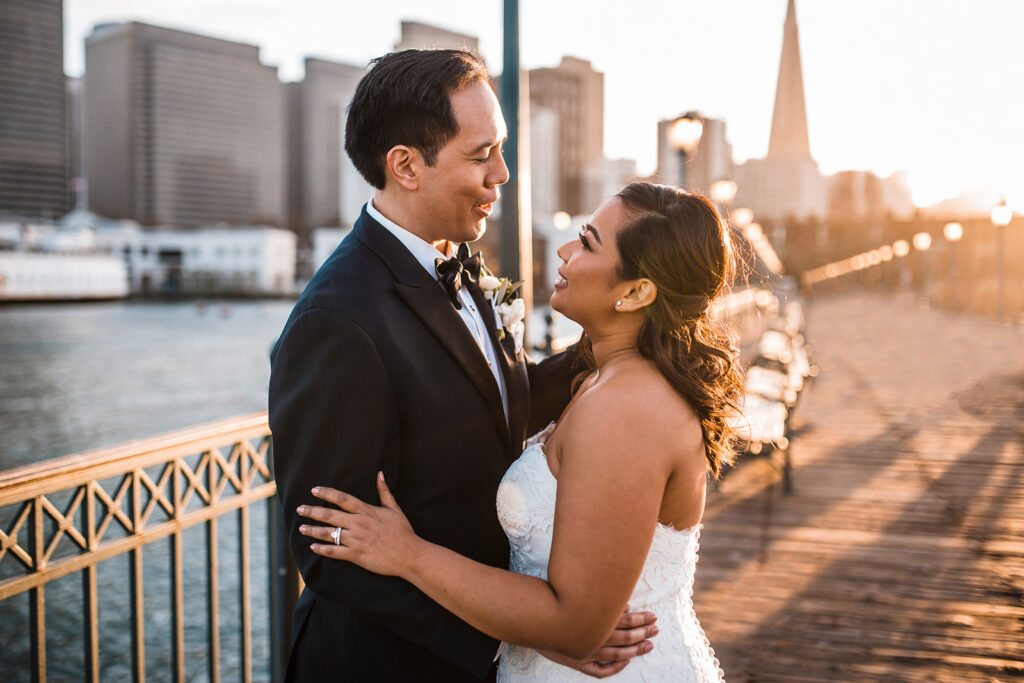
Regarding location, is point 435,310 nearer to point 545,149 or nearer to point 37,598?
point 37,598

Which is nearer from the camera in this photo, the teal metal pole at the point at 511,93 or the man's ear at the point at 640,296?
the man's ear at the point at 640,296

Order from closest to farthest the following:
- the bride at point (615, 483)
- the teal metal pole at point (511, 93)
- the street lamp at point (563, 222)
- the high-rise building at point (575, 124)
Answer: the bride at point (615, 483)
the teal metal pole at point (511, 93)
the street lamp at point (563, 222)
the high-rise building at point (575, 124)

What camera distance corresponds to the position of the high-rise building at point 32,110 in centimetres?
16138

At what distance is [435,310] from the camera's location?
6.67ft

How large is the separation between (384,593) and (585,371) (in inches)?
38.7

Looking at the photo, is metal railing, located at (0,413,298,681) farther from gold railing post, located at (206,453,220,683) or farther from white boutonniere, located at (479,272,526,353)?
white boutonniere, located at (479,272,526,353)

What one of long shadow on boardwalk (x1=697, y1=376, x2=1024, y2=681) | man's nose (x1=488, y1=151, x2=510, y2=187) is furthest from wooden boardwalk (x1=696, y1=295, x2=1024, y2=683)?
man's nose (x1=488, y1=151, x2=510, y2=187)

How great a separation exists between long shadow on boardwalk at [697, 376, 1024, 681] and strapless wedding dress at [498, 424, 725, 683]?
2126mm

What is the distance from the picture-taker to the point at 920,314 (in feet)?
119

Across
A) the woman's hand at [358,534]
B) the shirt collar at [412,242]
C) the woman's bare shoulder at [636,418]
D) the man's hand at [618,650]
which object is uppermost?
the shirt collar at [412,242]

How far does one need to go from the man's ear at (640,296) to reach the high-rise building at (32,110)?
625 ft

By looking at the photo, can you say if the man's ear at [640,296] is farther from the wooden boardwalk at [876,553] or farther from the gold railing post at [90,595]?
the wooden boardwalk at [876,553]


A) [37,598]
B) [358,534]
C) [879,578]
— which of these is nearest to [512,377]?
[358,534]

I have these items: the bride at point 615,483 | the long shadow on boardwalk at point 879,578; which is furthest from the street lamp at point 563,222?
the bride at point 615,483
